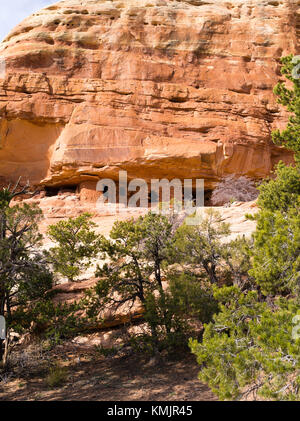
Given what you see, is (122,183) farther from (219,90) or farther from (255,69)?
(255,69)

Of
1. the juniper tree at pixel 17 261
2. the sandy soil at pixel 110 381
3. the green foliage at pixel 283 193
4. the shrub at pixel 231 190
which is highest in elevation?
the shrub at pixel 231 190

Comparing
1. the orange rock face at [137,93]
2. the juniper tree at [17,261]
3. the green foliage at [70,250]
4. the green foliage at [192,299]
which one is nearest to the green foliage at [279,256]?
the green foliage at [192,299]

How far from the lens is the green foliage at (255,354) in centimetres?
527

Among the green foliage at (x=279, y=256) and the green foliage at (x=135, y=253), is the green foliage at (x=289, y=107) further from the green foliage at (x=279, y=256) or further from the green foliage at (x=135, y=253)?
the green foliage at (x=135, y=253)

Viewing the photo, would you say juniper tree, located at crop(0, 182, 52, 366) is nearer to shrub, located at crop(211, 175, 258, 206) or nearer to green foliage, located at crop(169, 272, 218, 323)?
green foliage, located at crop(169, 272, 218, 323)

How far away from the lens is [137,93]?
2272 centimetres

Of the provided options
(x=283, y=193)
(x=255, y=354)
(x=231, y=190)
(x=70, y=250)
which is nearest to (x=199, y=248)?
(x=283, y=193)

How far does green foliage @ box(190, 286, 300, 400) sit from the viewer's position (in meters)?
5.27

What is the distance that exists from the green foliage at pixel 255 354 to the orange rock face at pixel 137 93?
15.6 metres

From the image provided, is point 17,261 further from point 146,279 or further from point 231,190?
point 231,190

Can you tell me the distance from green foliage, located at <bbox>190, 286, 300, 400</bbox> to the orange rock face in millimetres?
15580

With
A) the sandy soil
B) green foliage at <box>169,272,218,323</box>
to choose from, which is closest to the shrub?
green foliage at <box>169,272,218,323</box>
